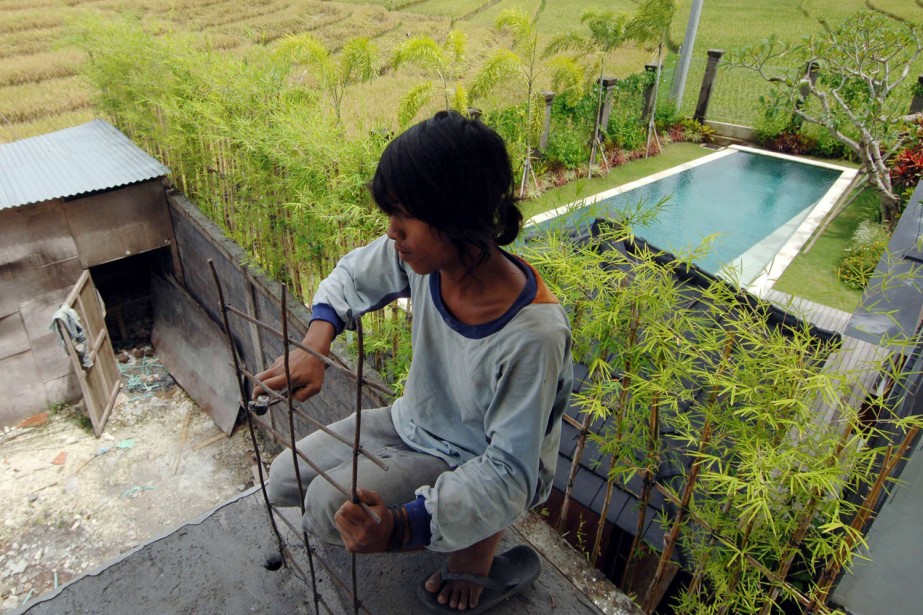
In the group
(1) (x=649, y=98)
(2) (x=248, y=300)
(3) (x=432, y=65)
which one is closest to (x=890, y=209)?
(1) (x=649, y=98)

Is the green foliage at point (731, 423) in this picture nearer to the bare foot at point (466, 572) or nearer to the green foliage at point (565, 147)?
the bare foot at point (466, 572)

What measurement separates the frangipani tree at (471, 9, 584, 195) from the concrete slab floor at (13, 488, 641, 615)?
6.91 meters

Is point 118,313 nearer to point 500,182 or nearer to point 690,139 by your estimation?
point 500,182

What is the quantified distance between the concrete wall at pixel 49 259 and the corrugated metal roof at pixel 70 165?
12 cm

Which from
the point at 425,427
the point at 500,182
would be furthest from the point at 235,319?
the point at 500,182

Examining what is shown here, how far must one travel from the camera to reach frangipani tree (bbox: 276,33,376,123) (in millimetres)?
6734

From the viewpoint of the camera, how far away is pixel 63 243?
18.1 feet

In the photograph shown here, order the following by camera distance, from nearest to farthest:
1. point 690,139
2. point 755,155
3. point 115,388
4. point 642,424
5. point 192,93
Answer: point 642,424 < point 192,93 < point 115,388 < point 755,155 < point 690,139

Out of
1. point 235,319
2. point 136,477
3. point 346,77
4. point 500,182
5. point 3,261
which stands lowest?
point 136,477

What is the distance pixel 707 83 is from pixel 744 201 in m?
3.86

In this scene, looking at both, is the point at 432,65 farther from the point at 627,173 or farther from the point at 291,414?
the point at 291,414

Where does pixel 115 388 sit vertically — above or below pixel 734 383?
below

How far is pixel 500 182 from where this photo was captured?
1277 millimetres

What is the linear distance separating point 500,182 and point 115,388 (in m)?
5.93
